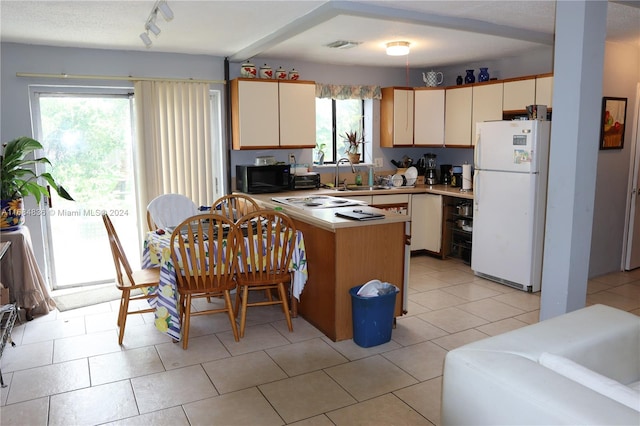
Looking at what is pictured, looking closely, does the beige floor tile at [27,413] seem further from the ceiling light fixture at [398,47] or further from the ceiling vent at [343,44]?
the ceiling light fixture at [398,47]

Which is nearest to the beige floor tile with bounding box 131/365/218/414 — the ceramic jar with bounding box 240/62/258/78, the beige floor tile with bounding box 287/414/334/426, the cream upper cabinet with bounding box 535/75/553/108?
the beige floor tile with bounding box 287/414/334/426

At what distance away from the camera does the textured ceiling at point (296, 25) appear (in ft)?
10.8

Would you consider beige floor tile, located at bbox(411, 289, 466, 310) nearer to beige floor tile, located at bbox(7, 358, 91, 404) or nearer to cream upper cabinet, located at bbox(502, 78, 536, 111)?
cream upper cabinet, located at bbox(502, 78, 536, 111)

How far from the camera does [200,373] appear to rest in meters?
3.01

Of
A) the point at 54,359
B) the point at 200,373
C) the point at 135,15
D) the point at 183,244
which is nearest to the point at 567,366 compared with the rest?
the point at 200,373

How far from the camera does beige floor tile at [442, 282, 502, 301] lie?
4.45 metres

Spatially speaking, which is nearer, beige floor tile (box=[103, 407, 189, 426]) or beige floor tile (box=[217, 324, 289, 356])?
beige floor tile (box=[103, 407, 189, 426])

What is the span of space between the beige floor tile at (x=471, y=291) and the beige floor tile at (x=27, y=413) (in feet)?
10.8

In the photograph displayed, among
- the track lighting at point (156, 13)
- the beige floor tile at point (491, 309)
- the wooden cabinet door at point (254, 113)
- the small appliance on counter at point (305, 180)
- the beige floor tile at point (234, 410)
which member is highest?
the track lighting at point (156, 13)

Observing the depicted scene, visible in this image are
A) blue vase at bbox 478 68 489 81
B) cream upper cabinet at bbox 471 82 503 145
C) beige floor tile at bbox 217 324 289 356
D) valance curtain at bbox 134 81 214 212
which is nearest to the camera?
beige floor tile at bbox 217 324 289 356

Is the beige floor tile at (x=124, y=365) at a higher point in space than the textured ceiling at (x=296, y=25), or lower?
lower

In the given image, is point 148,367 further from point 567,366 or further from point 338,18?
point 338,18

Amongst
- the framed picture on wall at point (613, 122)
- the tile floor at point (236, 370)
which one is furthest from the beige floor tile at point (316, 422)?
the framed picture on wall at point (613, 122)

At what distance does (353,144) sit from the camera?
6.06 meters
